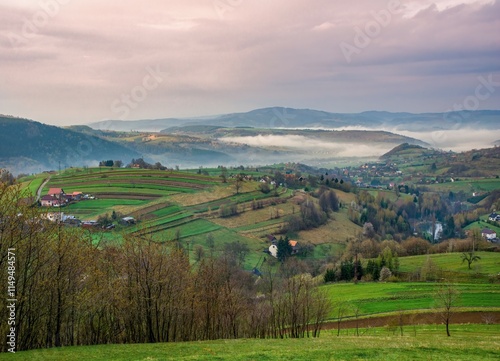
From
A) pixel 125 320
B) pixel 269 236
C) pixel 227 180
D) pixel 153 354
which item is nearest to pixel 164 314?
pixel 125 320

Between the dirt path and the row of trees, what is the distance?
299 inches

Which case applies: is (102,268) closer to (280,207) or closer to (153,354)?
(153,354)

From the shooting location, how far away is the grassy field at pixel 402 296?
2062 inches

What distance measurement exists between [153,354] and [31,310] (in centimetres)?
912

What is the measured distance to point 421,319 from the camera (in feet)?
155

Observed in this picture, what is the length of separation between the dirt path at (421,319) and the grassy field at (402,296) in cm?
252

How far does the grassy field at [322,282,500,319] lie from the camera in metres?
52.4

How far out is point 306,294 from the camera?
41.0 meters

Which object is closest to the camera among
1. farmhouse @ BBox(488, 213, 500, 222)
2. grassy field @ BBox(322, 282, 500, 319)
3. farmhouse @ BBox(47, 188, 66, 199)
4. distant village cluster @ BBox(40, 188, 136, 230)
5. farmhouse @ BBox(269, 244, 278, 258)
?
grassy field @ BBox(322, 282, 500, 319)

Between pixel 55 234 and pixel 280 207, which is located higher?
pixel 55 234

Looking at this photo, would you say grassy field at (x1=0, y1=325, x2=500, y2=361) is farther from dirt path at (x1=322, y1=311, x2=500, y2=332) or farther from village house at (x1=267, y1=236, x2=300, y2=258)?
village house at (x1=267, y1=236, x2=300, y2=258)

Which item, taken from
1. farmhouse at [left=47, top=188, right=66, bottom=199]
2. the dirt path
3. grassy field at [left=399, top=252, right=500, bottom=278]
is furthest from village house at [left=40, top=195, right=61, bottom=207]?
grassy field at [left=399, top=252, right=500, bottom=278]

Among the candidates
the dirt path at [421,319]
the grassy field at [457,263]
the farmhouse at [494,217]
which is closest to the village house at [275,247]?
the grassy field at [457,263]

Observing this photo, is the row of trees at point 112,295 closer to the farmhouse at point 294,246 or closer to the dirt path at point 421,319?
the dirt path at point 421,319
